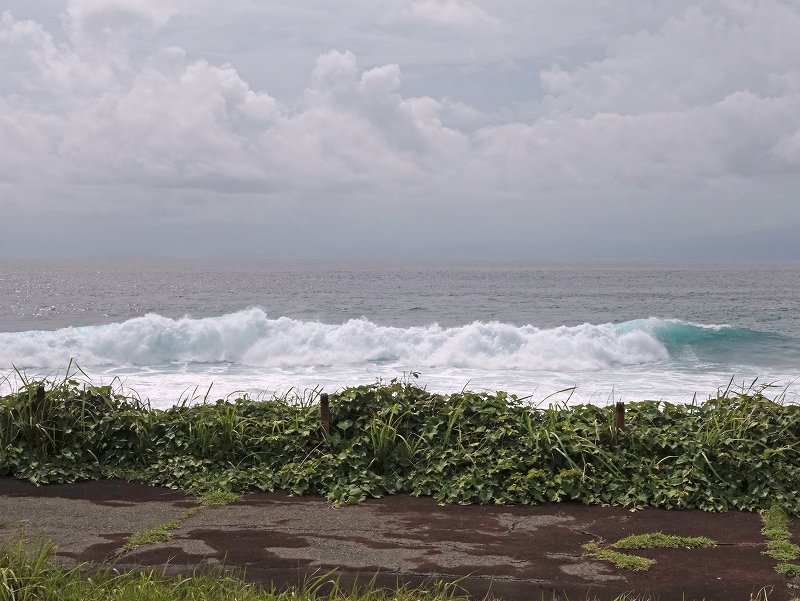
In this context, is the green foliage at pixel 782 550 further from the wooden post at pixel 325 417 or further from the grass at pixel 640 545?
the wooden post at pixel 325 417

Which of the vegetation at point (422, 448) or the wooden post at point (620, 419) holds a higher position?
the wooden post at point (620, 419)

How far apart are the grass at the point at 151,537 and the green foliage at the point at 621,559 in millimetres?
3527

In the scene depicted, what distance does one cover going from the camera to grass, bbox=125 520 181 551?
6.56m

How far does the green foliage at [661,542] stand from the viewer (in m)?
6.62

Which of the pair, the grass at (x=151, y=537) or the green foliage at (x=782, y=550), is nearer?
the green foliage at (x=782, y=550)

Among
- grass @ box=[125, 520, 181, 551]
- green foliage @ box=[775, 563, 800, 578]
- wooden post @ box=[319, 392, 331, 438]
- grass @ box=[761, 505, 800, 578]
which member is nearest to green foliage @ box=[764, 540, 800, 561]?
grass @ box=[761, 505, 800, 578]

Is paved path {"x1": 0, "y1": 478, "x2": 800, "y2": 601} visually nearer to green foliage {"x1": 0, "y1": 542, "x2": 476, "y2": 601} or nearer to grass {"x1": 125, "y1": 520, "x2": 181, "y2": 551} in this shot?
grass {"x1": 125, "y1": 520, "x2": 181, "y2": 551}

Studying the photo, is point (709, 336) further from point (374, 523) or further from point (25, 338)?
point (374, 523)

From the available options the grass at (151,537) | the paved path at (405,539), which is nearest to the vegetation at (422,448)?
the paved path at (405,539)

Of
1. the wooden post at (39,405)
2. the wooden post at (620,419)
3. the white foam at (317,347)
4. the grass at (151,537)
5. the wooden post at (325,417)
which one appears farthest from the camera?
the white foam at (317,347)

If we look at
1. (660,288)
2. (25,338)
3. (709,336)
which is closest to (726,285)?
(660,288)

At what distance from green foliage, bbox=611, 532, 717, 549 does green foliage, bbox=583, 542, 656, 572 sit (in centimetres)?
20

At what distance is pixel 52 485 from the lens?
8406 mm

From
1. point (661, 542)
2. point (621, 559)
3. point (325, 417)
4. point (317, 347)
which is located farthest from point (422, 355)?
point (621, 559)
